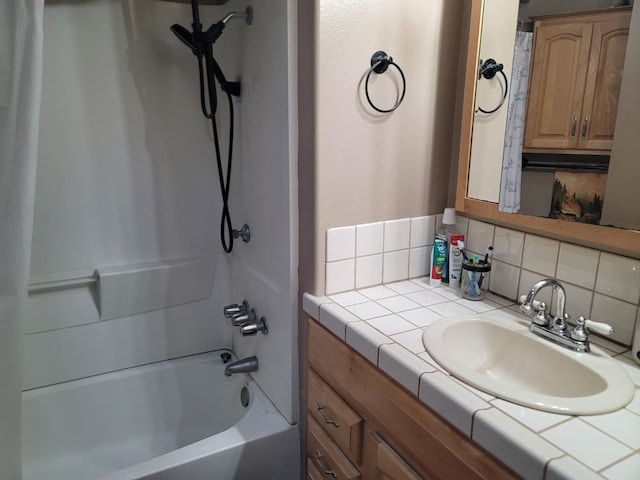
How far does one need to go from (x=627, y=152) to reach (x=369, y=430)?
2.73 ft

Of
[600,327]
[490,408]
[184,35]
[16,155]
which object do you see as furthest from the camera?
[184,35]

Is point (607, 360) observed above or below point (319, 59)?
below

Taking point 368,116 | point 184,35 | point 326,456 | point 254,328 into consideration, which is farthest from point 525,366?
point 184,35

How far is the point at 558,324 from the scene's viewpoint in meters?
0.95

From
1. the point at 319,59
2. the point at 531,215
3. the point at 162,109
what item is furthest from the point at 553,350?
the point at 162,109

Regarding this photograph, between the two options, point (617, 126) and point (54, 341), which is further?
point (54, 341)

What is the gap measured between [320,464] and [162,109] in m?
1.39

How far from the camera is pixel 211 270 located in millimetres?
1877

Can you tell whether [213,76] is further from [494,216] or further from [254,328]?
[494,216]

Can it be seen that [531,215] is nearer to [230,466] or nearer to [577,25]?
[577,25]

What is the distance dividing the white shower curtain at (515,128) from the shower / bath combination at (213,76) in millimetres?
839

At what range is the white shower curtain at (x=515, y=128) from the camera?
1.08m

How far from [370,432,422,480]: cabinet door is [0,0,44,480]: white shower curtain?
0.98m

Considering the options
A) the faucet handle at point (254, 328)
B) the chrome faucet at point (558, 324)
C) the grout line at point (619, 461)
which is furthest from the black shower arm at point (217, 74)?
the grout line at point (619, 461)
